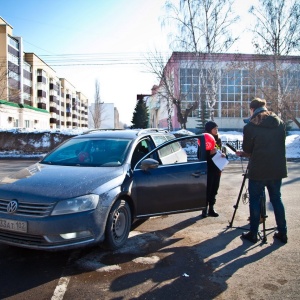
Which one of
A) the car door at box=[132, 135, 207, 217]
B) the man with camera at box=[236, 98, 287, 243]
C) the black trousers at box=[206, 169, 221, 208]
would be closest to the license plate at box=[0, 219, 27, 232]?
the car door at box=[132, 135, 207, 217]

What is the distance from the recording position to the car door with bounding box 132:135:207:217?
4.66 metres

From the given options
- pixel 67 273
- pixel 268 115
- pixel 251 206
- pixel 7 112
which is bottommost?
pixel 67 273

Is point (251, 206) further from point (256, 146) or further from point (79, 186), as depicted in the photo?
point (79, 186)

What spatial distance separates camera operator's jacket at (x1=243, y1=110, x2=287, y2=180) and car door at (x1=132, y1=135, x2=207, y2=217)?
988mm

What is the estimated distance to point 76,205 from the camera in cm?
369

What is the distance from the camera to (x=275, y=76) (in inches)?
1045

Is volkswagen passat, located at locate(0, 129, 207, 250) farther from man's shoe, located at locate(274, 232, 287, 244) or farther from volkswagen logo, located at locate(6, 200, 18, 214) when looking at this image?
man's shoe, located at locate(274, 232, 287, 244)

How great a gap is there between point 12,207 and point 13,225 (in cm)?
20

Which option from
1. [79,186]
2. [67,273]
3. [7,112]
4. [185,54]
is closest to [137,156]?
[79,186]

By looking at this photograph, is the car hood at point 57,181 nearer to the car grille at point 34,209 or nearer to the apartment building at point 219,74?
the car grille at point 34,209

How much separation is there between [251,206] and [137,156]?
1.89 m

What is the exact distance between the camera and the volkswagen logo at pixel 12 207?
143 inches

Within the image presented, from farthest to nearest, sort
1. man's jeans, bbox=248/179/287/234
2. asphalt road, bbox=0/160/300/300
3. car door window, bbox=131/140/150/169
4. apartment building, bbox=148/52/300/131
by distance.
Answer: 1. apartment building, bbox=148/52/300/131
2. car door window, bbox=131/140/150/169
3. man's jeans, bbox=248/179/287/234
4. asphalt road, bbox=0/160/300/300

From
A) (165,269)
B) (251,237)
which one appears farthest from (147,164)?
(251,237)
